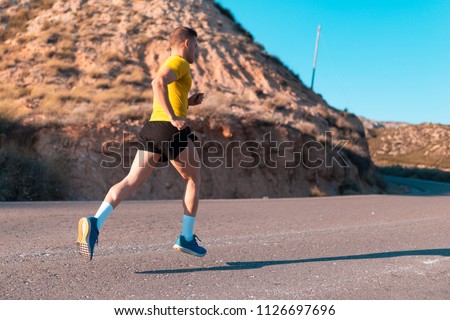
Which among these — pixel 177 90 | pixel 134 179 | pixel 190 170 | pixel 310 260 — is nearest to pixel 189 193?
pixel 190 170

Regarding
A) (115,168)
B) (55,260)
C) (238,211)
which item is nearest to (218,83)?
(115,168)

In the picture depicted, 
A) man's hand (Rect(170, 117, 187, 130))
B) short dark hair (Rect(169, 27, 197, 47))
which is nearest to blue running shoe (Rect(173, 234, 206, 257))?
man's hand (Rect(170, 117, 187, 130))

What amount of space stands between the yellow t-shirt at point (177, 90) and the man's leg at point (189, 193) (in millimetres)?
376

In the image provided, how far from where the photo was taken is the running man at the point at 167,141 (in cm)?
462

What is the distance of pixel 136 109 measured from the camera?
18.4m

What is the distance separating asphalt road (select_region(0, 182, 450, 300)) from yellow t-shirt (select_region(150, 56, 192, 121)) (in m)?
1.36

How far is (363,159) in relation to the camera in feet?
80.2

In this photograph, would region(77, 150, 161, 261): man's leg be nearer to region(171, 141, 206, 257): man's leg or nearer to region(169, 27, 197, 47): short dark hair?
region(171, 141, 206, 257): man's leg

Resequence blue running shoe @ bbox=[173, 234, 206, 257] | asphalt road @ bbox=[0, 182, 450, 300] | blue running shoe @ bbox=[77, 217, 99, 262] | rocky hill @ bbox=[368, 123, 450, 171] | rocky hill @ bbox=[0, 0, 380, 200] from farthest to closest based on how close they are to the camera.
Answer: rocky hill @ bbox=[368, 123, 450, 171] → rocky hill @ bbox=[0, 0, 380, 200] → blue running shoe @ bbox=[173, 234, 206, 257] → blue running shoe @ bbox=[77, 217, 99, 262] → asphalt road @ bbox=[0, 182, 450, 300]

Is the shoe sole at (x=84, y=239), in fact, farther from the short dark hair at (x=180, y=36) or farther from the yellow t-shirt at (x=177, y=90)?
the short dark hair at (x=180, y=36)

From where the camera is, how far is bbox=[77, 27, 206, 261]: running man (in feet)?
15.2

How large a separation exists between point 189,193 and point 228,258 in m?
0.74

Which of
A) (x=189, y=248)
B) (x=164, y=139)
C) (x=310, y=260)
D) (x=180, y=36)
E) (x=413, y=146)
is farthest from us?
(x=413, y=146)

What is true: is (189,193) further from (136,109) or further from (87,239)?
(136,109)
